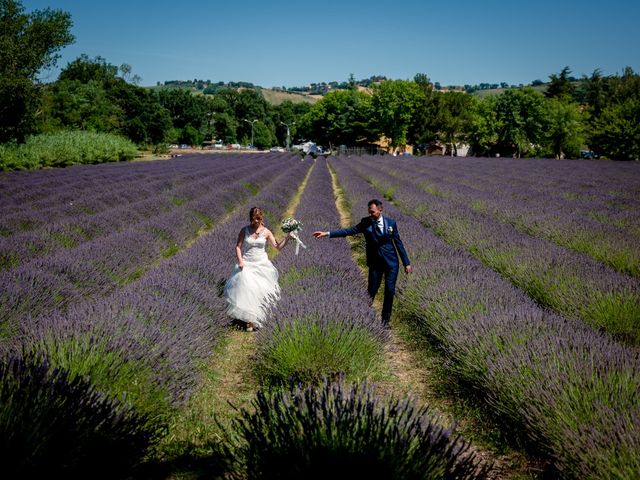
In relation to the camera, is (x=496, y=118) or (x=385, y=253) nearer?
(x=385, y=253)

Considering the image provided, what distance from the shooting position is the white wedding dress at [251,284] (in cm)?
456

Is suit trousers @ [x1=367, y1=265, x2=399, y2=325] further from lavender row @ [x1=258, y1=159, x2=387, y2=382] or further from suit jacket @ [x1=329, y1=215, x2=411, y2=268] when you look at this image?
lavender row @ [x1=258, y1=159, x2=387, y2=382]

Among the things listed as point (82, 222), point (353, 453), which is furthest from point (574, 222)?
point (82, 222)

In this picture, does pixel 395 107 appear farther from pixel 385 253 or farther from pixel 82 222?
pixel 385 253

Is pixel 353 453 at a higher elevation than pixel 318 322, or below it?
higher

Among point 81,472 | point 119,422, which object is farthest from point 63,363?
point 81,472

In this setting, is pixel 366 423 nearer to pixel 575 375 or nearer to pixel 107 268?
pixel 575 375

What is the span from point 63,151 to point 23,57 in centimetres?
736

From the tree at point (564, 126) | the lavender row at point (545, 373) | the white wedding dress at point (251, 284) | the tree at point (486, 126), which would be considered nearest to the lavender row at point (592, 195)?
the lavender row at point (545, 373)

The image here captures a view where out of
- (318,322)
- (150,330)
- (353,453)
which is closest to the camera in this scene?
(353,453)

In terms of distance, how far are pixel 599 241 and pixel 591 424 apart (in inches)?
209

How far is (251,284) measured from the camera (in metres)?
4.58

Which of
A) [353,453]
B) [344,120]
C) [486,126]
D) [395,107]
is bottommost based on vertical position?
[353,453]

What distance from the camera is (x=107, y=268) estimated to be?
5.54 m
